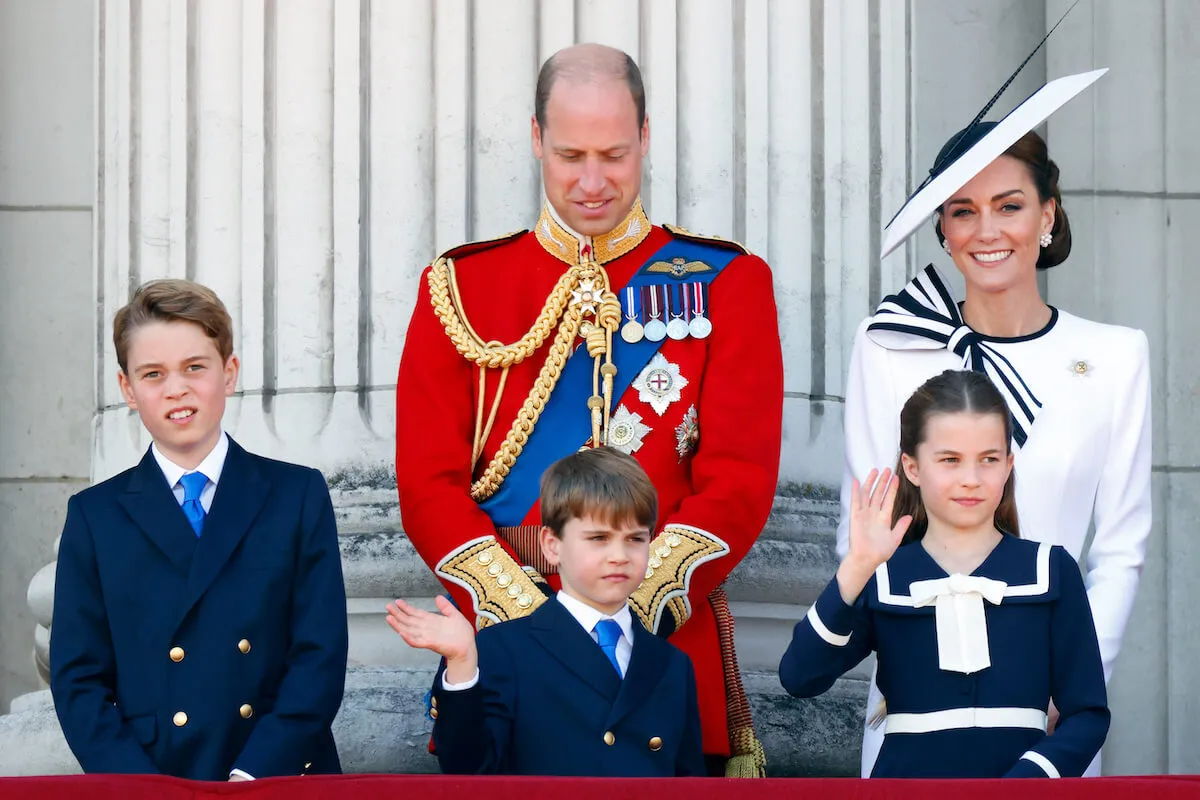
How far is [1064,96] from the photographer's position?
13.8 feet

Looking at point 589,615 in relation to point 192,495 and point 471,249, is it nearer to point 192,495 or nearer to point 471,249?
point 192,495

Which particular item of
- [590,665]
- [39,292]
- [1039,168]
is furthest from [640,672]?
[39,292]

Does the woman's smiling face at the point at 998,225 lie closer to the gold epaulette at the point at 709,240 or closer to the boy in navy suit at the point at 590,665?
the gold epaulette at the point at 709,240

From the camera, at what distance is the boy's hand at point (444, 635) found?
3447mm

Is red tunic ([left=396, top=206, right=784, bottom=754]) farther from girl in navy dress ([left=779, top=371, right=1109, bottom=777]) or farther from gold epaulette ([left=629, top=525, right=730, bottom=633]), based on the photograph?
girl in navy dress ([left=779, top=371, right=1109, bottom=777])

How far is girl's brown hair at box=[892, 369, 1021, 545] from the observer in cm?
375

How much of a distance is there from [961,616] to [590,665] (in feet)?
2.14

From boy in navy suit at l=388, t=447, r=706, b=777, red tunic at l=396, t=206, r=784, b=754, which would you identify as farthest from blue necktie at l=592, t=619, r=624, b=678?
red tunic at l=396, t=206, r=784, b=754

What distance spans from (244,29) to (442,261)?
119cm

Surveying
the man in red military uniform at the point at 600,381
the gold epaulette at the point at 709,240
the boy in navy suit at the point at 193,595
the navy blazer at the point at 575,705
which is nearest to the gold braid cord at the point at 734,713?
the man in red military uniform at the point at 600,381

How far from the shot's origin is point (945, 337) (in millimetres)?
4230

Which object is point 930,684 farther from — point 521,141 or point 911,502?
point 521,141

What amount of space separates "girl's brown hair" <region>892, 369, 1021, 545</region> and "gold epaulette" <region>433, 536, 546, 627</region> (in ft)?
2.29

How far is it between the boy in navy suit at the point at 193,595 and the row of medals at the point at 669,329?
0.75 m
